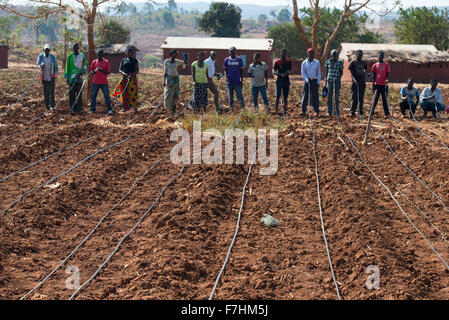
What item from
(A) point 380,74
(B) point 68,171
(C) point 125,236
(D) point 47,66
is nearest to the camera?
(C) point 125,236

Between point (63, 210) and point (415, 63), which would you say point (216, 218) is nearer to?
point (63, 210)

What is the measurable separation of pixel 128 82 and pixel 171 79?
95cm

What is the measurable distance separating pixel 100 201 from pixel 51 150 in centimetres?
247

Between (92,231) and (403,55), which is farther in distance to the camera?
(403,55)

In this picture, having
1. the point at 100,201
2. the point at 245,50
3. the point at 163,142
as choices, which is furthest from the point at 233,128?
the point at 245,50

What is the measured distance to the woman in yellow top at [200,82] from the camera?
11.4 meters

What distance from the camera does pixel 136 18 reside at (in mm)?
121812

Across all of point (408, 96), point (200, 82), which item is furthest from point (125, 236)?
point (408, 96)

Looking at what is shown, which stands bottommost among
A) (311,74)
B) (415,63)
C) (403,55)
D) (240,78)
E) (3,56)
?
(240,78)

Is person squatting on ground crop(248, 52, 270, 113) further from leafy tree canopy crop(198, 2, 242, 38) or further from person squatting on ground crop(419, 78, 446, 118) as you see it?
leafy tree canopy crop(198, 2, 242, 38)

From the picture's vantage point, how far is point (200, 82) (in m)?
11.5

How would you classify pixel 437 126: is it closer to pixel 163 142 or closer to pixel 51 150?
pixel 163 142

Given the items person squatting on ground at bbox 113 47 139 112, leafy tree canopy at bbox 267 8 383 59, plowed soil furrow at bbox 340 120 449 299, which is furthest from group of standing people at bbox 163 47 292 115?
leafy tree canopy at bbox 267 8 383 59

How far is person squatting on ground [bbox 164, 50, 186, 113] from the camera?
37.6 ft
